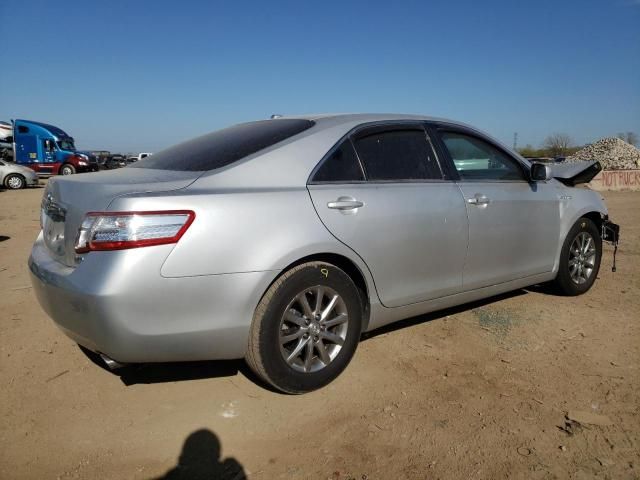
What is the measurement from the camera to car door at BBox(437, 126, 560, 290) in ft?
12.0

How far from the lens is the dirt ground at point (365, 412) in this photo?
2312 mm

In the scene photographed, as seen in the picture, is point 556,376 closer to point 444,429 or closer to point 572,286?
point 444,429

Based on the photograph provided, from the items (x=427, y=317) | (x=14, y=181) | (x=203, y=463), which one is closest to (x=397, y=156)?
(x=427, y=317)

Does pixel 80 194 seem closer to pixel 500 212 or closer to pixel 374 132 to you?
pixel 374 132

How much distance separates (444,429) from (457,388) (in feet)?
1.55

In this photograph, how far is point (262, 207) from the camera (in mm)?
2643

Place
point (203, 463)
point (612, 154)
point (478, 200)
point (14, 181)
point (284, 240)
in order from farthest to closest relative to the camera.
Result: point (612, 154)
point (14, 181)
point (478, 200)
point (284, 240)
point (203, 463)

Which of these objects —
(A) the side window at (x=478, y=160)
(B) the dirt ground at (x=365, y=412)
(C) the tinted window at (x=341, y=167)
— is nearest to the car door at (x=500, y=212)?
(A) the side window at (x=478, y=160)

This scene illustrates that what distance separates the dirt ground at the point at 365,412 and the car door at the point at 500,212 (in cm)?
49

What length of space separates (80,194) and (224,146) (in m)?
0.92

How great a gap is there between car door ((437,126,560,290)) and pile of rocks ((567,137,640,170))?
87.4ft

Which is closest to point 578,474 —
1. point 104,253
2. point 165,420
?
point 165,420

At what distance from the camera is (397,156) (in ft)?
11.2

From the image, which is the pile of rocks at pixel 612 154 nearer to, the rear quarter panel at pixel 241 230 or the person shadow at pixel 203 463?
the rear quarter panel at pixel 241 230
